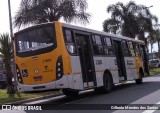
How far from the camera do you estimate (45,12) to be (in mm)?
25984

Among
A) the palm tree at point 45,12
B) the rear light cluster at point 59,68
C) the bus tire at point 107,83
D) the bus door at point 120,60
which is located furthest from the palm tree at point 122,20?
the rear light cluster at point 59,68

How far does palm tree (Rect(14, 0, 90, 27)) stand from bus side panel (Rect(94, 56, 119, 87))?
323 inches

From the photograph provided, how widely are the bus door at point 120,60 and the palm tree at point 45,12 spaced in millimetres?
6719

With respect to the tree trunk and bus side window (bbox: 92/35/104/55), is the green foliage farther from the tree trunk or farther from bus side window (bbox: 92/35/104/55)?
bus side window (bbox: 92/35/104/55)

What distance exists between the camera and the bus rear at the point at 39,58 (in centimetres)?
1360

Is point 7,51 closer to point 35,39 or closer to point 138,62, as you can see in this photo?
point 35,39

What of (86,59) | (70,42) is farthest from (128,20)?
(70,42)

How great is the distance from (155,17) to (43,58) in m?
36.0

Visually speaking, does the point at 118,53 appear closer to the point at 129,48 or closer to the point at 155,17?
the point at 129,48

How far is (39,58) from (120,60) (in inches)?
300

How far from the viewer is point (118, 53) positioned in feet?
67.2

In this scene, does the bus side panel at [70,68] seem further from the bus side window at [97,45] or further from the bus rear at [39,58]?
the bus side window at [97,45]

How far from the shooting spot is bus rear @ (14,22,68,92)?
44.6ft

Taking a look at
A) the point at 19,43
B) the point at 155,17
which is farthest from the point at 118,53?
the point at 155,17
